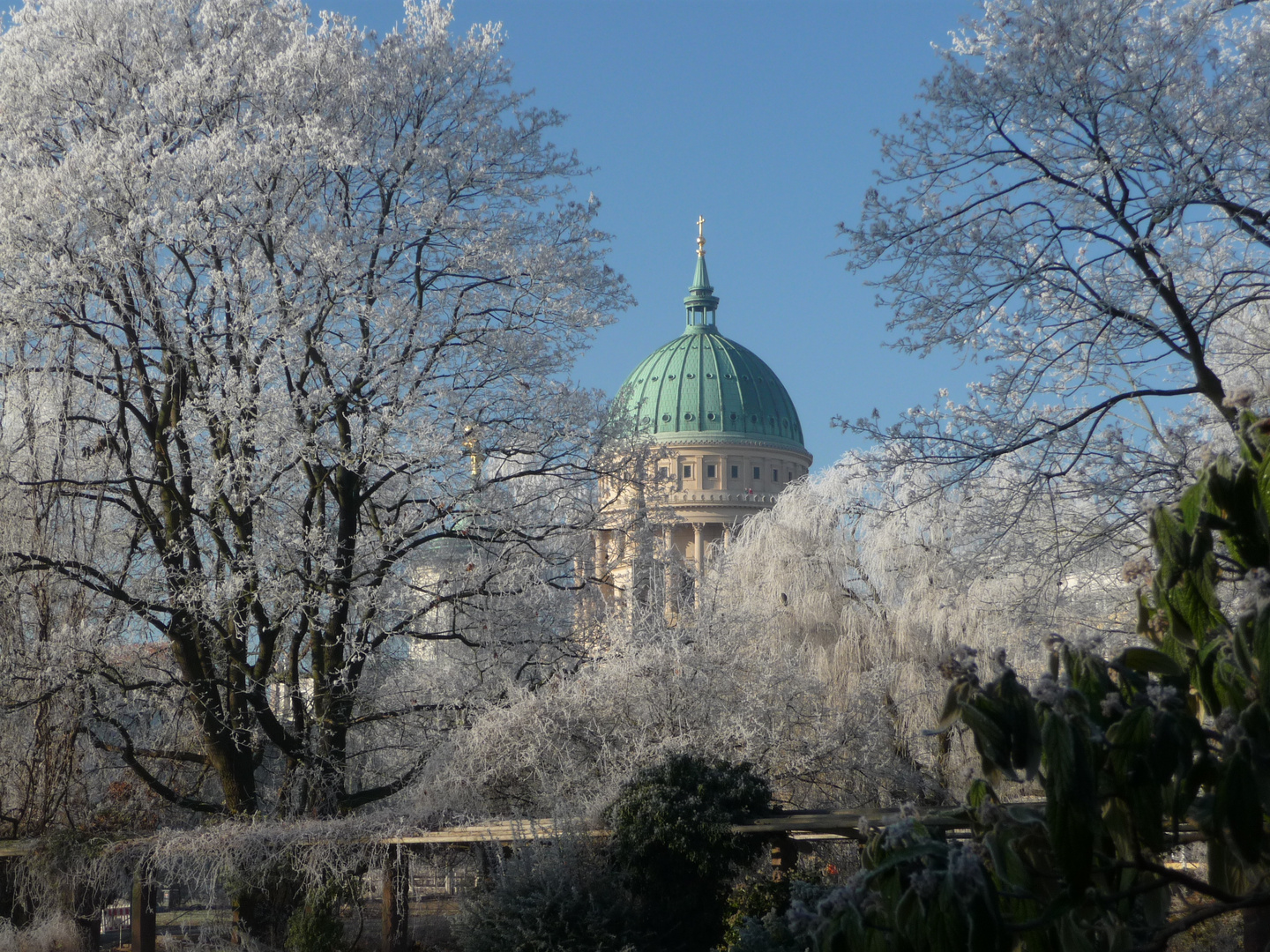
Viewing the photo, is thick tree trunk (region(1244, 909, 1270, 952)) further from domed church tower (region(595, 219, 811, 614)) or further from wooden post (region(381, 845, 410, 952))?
domed church tower (region(595, 219, 811, 614))

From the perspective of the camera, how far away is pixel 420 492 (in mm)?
12766

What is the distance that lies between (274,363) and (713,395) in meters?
78.8

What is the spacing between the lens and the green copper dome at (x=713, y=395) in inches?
3462

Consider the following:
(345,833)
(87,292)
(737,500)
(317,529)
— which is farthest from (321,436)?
(737,500)

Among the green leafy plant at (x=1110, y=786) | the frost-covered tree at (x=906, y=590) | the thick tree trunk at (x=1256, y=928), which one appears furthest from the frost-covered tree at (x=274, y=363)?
the green leafy plant at (x=1110, y=786)

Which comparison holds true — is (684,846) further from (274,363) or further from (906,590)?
(906,590)

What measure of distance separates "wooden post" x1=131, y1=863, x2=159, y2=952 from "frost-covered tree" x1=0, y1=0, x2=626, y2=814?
1.27 m

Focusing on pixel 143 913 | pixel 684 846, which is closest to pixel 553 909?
pixel 684 846

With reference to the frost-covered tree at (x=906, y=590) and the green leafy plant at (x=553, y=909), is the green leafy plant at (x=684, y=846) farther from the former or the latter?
the frost-covered tree at (x=906, y=590)

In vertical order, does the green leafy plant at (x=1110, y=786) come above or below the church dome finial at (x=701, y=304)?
below

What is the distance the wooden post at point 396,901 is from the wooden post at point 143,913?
2.13m

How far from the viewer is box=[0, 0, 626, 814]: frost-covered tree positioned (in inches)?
438

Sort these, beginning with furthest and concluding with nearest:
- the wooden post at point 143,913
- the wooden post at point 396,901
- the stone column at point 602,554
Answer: the stone column at point 602,554
the wooden post at point 143,913
the wooden post at point 396,901

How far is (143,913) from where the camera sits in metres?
10.9
